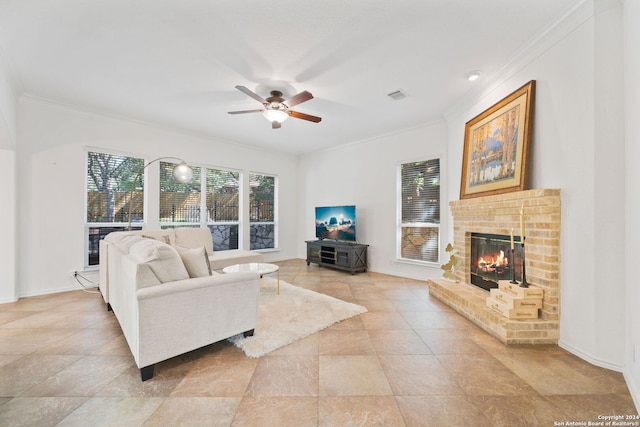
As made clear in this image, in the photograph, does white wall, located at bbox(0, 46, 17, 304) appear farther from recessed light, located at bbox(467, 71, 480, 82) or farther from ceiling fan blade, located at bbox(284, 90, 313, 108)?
recessed light, located at bbox(467, 71, 480, 82)

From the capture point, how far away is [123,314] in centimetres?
223

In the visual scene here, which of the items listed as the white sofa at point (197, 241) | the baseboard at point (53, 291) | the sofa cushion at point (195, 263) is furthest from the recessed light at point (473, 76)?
the baseboard at point (53, 291)

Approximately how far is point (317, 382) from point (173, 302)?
1174 mm

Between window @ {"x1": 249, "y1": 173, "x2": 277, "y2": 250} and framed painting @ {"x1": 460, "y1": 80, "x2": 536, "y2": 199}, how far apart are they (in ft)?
14.3

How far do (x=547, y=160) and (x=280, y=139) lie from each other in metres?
4.44

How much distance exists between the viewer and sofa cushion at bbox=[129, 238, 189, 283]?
75.7 inches

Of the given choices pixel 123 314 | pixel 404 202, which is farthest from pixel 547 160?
pixel 123 314

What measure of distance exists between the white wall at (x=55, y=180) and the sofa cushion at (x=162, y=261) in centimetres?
286

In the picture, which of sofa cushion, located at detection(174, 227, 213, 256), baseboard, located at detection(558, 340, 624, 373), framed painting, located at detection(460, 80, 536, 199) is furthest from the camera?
sofa cushion, located at detection(174, 227, 213, 256)

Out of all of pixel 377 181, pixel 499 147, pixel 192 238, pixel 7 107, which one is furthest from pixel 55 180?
pixel 499 147

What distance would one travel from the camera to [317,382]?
177 cm

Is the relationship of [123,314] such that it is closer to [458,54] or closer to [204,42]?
[204,42]

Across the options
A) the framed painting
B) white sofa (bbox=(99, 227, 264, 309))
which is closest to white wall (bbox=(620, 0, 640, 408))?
the framed painting

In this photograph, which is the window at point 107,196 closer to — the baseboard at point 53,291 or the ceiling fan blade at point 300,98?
the baseboard at point 53,291
